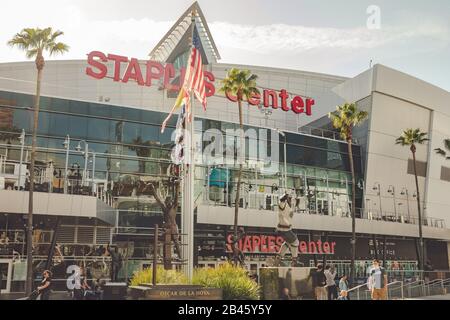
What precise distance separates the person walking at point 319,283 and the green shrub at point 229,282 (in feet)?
13.3

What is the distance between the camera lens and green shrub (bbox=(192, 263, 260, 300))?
16.9m

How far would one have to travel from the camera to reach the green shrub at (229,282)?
55.5 feet

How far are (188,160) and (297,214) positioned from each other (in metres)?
21.9

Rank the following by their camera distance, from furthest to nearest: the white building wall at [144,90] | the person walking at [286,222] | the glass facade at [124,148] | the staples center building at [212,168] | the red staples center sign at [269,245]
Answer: the white building wall at [144,90], the red staples center sign at [269,245], the glass facade at [124,148], the staples center building at [212,168], the person walking at [286,222]

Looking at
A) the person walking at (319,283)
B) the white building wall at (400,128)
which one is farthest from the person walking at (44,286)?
the white building wall at (400,128)

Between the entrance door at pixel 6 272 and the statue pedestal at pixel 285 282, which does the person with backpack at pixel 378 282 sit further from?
the entrance door at pixel 6 272

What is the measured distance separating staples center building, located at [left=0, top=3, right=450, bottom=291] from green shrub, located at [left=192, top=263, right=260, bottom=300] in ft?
43.0

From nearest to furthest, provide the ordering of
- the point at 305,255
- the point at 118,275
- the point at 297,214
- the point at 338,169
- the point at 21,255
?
1. the point at 21,255
2. the point at 118,275
3. the point at 297,214
4. the point at 305,255
5. the point at 338,169

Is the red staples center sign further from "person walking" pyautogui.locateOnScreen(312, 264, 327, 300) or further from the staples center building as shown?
"person walking" pyautogui.locateOnScreen(312, 264, 327, 300)

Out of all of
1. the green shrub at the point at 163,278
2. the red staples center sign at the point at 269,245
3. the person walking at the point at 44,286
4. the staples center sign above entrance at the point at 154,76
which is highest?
the staples center sign above entrance at the point at 154,76

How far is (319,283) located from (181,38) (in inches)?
1354
